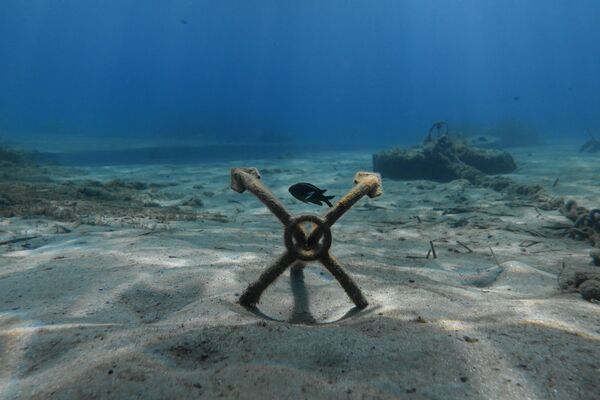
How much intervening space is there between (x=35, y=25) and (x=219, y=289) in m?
190

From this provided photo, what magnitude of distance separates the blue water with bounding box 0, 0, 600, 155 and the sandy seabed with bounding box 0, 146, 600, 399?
110 meters

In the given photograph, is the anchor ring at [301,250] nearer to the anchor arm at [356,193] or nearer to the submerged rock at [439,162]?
the anchor arm at [356,193]

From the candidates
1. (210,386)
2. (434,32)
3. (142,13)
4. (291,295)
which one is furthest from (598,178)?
(434,32)

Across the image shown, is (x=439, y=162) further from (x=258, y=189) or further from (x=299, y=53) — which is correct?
(x=299, y=53)

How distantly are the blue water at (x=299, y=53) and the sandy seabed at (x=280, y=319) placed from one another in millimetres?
110096

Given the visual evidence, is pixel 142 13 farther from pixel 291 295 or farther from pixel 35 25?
pixel 291 295

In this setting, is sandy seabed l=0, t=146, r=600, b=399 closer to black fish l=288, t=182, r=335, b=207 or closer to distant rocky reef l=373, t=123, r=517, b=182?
black fish l=288, t=182, r=335, b=207

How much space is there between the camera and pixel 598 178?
457 inches

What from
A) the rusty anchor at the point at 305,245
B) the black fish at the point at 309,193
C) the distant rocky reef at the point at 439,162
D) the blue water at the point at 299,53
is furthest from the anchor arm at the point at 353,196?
the blue water at the point at 299,53

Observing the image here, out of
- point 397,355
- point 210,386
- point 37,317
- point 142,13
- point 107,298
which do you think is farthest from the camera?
point 142,13

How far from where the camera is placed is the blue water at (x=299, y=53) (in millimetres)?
126312

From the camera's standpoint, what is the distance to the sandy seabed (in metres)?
1.66

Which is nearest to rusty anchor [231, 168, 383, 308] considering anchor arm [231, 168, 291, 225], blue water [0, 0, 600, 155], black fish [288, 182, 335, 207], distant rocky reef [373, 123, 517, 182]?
anchor arm [231, 168, 291, 225]

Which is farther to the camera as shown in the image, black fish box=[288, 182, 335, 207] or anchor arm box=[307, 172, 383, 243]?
black fish box=[288, 182, 335, 207]
